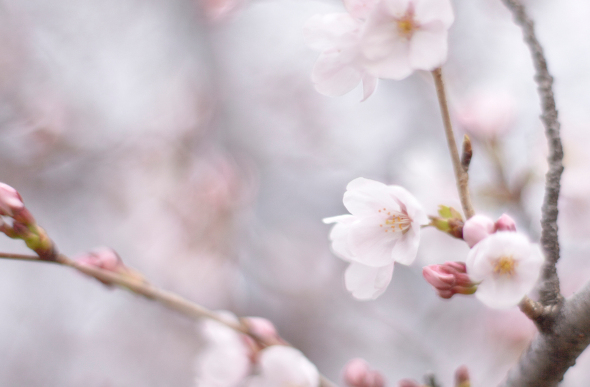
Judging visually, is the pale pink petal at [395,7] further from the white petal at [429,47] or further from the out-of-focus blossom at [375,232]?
the out-of-focus blossom at [375,232]

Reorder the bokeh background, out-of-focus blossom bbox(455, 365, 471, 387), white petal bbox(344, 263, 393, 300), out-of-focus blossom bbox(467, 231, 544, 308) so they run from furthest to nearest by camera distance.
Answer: the bokeh background < out-of-focus blossom bbox(455, 365, 471, 387) < white petal bbox(344, 263, 393, 300) < out-of-focus blossom bbox(467, 231, 544, 308)

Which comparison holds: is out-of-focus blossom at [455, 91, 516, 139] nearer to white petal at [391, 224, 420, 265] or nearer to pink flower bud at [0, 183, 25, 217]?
white petal at [391, 224, 420, 265]

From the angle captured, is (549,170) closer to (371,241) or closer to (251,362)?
(371,241)

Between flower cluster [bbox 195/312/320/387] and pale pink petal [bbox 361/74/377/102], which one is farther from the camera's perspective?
flower cluster [bbox 195/312/320/387]

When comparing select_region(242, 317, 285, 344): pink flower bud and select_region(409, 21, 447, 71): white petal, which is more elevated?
select_region(409, 21, 447, 71): white petal

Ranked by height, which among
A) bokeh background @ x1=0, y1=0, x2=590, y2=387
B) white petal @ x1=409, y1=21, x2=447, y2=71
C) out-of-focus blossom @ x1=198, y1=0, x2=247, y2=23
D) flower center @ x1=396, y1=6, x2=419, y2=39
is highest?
out-of-focus blossom @ x1=198, y1=0, x2=247, y2=23

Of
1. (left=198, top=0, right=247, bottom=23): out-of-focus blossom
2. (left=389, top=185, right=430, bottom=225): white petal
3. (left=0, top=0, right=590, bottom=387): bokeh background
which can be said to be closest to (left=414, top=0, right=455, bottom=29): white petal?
(left=389, top=185, right=430, bottom=225): white petal
